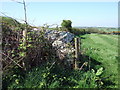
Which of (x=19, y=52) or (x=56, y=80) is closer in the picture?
(x=56, y=80)

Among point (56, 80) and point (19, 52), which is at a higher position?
point (19, 52)

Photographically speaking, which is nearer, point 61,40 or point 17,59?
point 17,59

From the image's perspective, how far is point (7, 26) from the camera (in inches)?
230

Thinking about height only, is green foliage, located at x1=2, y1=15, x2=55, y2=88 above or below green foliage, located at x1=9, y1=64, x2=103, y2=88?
above

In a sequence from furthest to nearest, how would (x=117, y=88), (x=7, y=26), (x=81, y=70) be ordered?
(x=7, y=26) → (x=81, y=70) → (x=117, y=88)

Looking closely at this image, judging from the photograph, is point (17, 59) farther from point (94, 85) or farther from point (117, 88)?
point (117, 88)

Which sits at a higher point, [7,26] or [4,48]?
[7,26]

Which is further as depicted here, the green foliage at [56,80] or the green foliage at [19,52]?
the green foliage at [19,52]

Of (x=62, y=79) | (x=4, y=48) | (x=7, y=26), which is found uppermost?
(x=7, y=26)

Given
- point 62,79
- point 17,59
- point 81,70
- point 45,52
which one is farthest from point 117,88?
point 17,59

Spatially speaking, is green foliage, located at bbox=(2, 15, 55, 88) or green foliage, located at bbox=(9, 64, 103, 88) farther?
green foliage, located at bbox=(2, 15, 55, 88)

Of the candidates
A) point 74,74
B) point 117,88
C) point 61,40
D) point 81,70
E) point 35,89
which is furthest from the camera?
point 61,40

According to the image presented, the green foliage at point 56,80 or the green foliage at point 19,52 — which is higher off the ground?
the green foliage at point 19,52

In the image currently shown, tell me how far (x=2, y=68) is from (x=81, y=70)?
2.74m
